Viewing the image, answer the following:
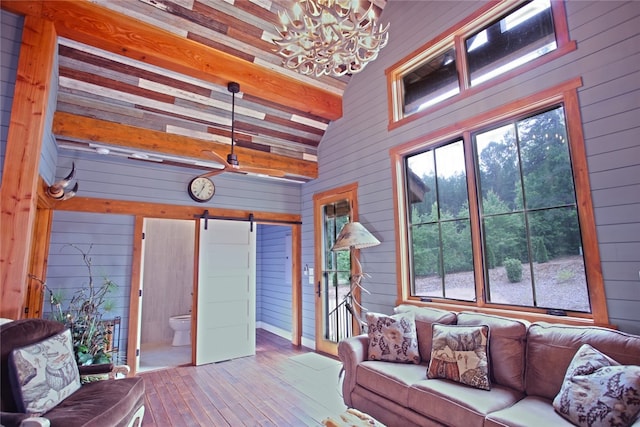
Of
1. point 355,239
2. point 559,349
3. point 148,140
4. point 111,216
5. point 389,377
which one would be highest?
point 148,140

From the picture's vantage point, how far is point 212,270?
5.11m

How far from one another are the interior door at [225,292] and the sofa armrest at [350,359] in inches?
103

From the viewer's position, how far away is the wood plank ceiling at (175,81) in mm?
3246

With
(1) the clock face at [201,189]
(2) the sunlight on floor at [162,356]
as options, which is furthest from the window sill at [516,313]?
(2) the sunlight on floor at [162,356]

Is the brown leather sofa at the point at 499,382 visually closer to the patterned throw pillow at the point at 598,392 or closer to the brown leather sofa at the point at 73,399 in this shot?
the patterned throw pillow at the point at 598,392

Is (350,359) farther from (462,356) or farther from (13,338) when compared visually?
(13,338)

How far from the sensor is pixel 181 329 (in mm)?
5840

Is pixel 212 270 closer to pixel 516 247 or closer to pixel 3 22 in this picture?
pixel 3 22

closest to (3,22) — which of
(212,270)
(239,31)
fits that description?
(239,31)

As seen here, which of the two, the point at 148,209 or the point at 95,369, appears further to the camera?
the point at 148,209

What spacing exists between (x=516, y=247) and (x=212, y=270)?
4.22 meters

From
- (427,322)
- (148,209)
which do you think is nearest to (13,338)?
(148,209)

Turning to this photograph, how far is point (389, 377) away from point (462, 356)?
624 millimetres

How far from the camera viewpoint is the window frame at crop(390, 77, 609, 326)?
8.18 feet
